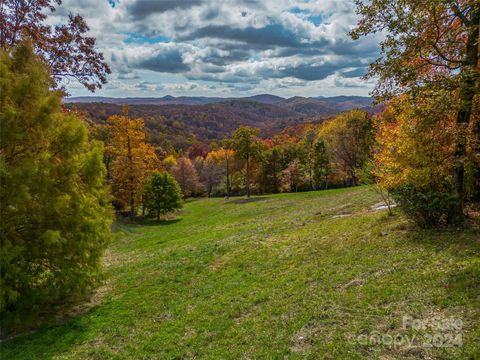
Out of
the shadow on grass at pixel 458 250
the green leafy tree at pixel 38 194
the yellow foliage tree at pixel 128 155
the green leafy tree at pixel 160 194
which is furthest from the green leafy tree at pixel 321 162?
the green leafy tree at pixel 38 194

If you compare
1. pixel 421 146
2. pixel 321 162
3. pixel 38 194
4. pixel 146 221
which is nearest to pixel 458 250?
pixel 421 146

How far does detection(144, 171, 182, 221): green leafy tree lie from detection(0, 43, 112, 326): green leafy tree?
29.7 metres

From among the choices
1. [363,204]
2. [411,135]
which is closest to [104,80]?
[411,135]

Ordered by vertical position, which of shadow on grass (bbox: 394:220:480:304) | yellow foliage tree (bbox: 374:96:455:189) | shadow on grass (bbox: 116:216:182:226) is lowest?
shadow on grass (bbox: 116:216:182:226)

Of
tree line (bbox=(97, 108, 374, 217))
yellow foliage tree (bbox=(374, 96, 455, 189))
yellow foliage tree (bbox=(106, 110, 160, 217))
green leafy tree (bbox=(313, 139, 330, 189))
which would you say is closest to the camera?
yellow foliage tree (bbox=(374, 96, 455, 189))

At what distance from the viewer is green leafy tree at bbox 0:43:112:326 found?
976 cm

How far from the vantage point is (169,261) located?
57.4ft

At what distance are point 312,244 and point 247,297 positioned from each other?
5.47 meters

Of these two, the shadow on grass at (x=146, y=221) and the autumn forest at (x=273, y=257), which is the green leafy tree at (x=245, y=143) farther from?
the autumn forest at (x=273, y=257)

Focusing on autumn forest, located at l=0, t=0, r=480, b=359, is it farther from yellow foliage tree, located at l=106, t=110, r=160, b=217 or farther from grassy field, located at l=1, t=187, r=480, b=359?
yellow foliage tree, located at l=106, t=110, r=160, b=217

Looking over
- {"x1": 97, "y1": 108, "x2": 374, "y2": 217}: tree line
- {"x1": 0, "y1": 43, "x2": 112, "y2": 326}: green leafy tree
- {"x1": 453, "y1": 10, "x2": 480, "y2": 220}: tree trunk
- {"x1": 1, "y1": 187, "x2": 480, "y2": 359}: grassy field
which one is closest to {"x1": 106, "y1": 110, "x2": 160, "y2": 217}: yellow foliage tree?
{"x1": 97, "y1": 108, "x2": 374, "y2": 217}: tree line

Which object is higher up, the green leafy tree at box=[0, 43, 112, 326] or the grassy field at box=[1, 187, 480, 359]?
the green leafy tree at box=[0, 43, 112, 326]

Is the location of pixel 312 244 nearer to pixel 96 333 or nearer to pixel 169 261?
pixel 169 261

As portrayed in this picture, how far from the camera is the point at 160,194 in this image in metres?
41.7
